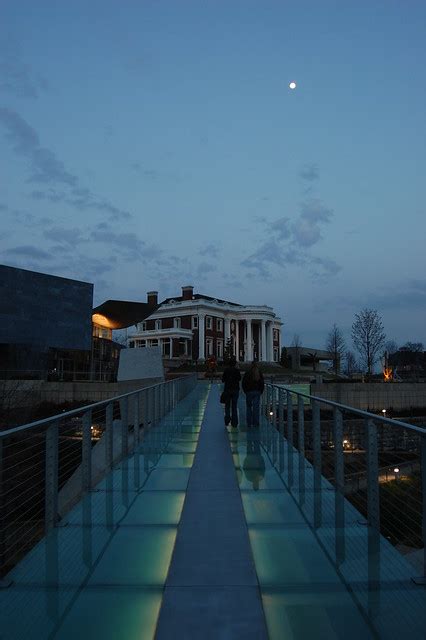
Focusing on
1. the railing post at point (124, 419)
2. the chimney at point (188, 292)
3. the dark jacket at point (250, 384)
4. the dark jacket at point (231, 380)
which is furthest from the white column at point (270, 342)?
the railing post at point (124, 419)

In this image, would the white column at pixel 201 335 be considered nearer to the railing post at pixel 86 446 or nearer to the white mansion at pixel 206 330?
the white mansion at pixel 206 330

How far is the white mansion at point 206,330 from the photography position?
89312 mm

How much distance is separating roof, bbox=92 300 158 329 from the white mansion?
23.9m

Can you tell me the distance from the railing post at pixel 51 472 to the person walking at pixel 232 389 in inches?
323

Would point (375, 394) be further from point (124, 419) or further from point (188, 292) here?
point (188, 292)

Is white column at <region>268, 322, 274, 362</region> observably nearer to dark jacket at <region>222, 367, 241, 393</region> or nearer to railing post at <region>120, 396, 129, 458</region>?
dark jacket at <region>222, 367, 241, 393</region>

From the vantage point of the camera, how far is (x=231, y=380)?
12664 mm

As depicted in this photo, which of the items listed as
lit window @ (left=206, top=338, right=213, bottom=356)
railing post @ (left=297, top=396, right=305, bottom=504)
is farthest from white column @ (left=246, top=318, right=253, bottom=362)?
railing post @ (left=297, top=396, right=305, bottom=504)

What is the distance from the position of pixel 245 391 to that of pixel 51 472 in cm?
786

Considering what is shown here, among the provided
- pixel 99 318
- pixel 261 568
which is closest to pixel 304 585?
pixel 261 568

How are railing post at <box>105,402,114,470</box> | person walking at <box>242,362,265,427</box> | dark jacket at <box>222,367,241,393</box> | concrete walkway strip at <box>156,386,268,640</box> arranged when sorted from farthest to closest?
dark jacket at <box>222,367,241,393</box> → person walking at <box>242,362,265,427</box> → railing post at <box>105,402,114,470</box> → concrete walkway strip at <box>156,386,268,640</box>

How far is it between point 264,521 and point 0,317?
43684mm

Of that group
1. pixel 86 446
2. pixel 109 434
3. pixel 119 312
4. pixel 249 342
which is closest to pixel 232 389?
pixel 109 434

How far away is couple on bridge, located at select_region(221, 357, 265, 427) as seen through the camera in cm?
1197
